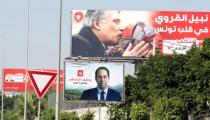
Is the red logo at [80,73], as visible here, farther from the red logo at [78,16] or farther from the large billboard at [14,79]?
the large billboard at [14,79]

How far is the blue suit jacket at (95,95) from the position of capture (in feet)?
148

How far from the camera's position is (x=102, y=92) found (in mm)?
45156

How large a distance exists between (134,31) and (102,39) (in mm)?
2730

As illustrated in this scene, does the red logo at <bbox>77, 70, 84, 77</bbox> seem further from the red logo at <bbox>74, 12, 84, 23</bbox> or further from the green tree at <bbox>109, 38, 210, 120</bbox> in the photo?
the red logo at <bbox>74, 12, 84, 23</bbox>

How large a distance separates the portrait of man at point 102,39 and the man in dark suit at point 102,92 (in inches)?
354

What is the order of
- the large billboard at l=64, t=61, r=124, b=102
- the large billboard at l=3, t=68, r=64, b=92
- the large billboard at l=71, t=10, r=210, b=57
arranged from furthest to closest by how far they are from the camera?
the large billboard at l=3, t=68, r=64, b=92 < the large billboard at l=71, t=10, r=210, b=57 < the large billboard at l=64, t=61, r=124, b=102

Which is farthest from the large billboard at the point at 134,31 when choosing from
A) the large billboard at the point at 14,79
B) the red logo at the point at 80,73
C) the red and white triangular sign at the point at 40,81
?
the red and white triangular sign at the point at 40,81

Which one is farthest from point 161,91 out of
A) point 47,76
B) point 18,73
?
point 18,73

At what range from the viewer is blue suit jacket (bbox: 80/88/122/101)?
45.0 meters

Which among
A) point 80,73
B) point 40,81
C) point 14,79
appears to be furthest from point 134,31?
point 40,81

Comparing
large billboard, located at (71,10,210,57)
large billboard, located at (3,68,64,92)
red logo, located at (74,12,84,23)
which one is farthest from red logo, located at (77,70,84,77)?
large billboard, located at (3,68,64,92)

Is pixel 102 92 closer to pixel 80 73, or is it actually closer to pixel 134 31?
pixel 80 73

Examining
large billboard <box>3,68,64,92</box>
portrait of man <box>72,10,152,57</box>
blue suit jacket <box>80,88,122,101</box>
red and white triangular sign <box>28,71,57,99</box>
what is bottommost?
red and white triangular sign <box>28,71,57,99</box>

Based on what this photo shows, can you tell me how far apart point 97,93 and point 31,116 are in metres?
16.3
